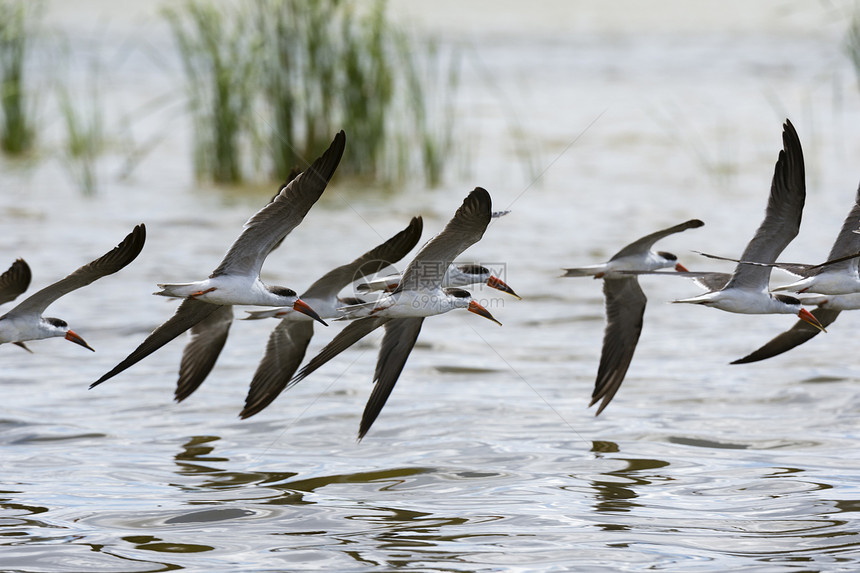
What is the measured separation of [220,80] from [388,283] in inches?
358

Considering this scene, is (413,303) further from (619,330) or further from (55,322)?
(619,330)

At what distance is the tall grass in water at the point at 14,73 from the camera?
59.6ft

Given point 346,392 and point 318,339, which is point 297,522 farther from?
point 318,339

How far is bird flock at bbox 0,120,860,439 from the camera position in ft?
21.5

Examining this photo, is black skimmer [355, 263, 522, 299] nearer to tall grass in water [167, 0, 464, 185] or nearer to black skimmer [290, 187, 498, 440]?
black skimmer [290, 187, 498, 440]

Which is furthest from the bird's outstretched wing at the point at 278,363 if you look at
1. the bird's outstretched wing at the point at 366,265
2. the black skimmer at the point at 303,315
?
the bird's outstretched wing at the point at 366,265

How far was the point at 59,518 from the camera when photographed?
6965 millimetres

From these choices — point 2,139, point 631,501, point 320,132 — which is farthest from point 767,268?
point 2,139

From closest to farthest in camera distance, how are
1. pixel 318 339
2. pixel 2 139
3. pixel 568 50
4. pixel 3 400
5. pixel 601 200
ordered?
pixel 3 400 → pixel 318 339 → pixel 601 200 → pixel 2 139 → pixel 568 50

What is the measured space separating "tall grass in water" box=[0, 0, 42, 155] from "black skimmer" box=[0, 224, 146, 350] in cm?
1161

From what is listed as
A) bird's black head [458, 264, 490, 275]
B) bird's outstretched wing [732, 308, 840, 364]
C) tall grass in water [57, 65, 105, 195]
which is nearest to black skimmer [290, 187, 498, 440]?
bird's black head [458, 264, 490, 275]

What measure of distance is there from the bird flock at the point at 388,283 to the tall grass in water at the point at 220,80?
7908 millimetres

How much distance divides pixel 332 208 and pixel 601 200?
13.2 feet

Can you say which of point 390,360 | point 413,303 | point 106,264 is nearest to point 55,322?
point 106,264
